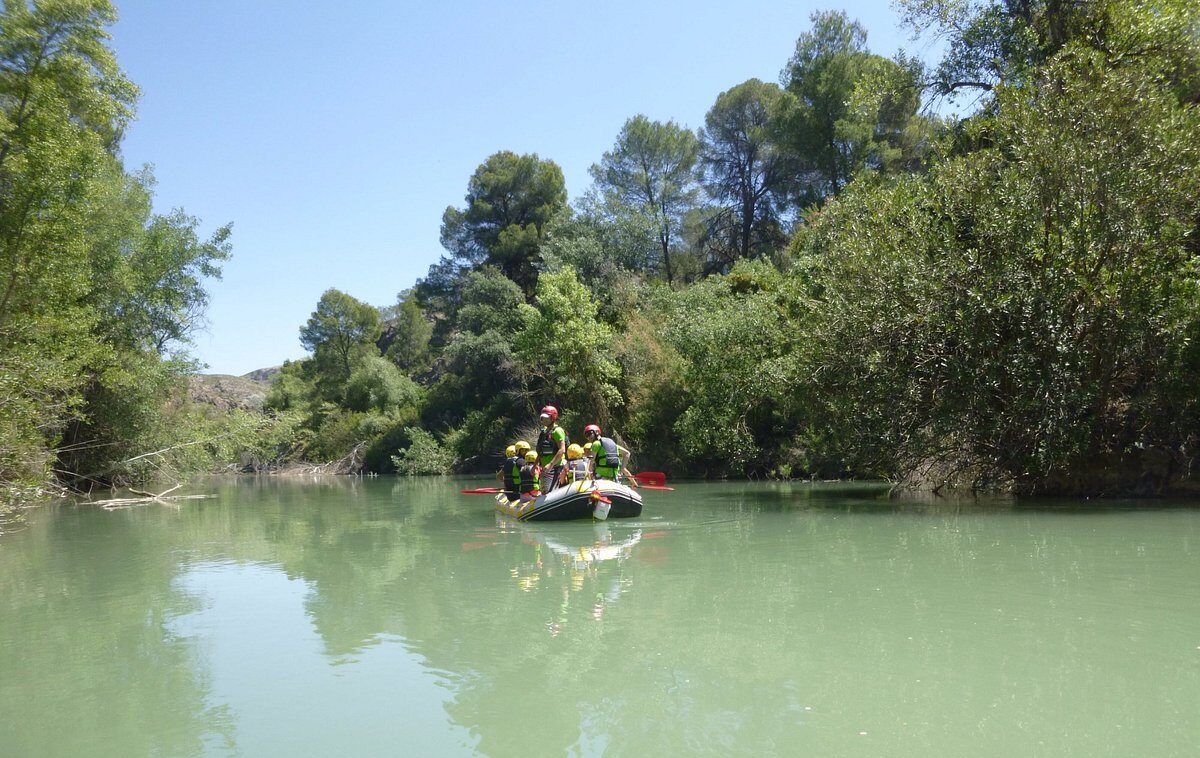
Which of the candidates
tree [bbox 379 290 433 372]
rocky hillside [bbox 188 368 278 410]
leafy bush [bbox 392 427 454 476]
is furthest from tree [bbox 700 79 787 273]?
rocky hillside [bbox 188 368 278 410]

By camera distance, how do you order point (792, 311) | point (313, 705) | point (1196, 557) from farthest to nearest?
point (792, 311)
point (1196, 557)
point (313, 705)

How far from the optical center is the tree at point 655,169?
133 ft

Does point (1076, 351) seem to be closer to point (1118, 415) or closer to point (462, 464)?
point (1118, 415)

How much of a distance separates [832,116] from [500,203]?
18.5 m

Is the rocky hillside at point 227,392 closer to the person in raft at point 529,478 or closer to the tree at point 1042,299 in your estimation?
the person in raft at point 529,478

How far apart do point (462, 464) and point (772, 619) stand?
109ft

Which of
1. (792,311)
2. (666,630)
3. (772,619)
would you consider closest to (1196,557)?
(772,619)

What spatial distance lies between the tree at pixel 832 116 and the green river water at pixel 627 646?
22276 millimetres

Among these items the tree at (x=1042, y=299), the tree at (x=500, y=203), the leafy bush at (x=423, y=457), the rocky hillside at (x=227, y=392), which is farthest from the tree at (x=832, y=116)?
the rocky hillside at (x=227, y=392)

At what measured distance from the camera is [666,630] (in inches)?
249

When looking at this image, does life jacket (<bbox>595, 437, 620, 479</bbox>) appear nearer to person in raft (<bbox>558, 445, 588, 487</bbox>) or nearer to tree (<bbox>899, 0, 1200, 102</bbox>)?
person in raft (<bbox>558, 445, 588, 487</bbox>)

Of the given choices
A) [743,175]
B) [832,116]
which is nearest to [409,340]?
[743,175]

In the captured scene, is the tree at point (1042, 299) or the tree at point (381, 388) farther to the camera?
the tree at point (381, 388)

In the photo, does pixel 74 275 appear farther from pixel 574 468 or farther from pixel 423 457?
pixel 423 457
